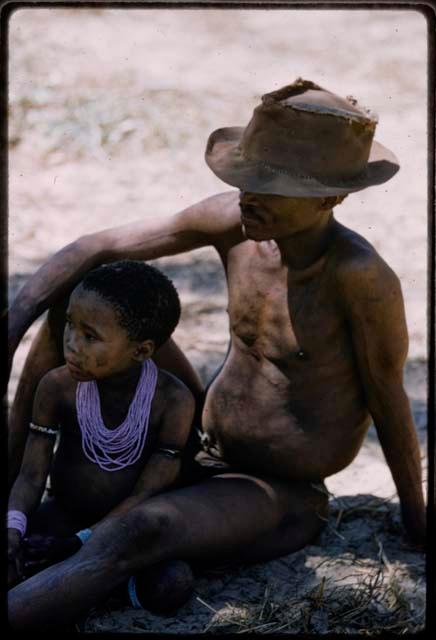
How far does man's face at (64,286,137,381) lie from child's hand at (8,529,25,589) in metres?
0.46

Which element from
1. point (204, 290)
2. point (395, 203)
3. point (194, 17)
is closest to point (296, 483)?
point (204, 290)

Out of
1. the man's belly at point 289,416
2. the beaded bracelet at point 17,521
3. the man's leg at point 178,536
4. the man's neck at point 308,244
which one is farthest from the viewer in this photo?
the man's belly at point 289,416

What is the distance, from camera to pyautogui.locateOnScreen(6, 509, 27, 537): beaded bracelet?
10.5ft

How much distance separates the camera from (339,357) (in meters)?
3.42

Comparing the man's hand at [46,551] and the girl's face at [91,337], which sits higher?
the girl's face at [91,337]

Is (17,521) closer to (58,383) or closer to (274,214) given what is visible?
(58,383)

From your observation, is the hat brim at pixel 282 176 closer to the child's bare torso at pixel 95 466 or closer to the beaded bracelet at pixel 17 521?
the child's bare torso at pixel 95 466

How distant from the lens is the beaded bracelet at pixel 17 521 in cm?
319

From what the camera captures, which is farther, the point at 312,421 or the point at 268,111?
the point at 312,421

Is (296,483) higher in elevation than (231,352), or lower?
lower

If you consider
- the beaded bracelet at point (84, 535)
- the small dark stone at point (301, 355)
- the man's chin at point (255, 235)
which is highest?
the man's chin at point (255, 235)

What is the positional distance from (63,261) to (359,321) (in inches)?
37.0

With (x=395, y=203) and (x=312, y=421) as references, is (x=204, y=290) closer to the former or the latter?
(x=395, y=203)

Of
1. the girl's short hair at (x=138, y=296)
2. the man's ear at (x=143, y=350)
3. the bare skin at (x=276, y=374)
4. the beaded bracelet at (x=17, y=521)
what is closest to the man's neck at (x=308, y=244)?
the bare skin at (x=276, y=374)
